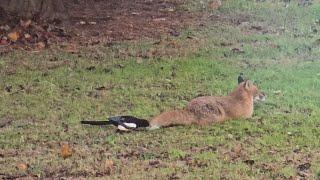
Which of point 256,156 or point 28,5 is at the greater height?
point 28,5

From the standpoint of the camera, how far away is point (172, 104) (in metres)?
7.10

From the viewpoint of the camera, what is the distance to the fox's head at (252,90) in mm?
6855

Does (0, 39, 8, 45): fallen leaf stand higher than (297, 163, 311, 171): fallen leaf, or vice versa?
(0, 39, 8, 45): fallen leaf

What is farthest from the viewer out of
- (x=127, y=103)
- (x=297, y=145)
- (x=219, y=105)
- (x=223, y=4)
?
(x=223, y=4)

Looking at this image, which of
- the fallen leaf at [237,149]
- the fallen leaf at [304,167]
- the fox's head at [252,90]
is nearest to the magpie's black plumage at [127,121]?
the fallen leaf at [237,149]

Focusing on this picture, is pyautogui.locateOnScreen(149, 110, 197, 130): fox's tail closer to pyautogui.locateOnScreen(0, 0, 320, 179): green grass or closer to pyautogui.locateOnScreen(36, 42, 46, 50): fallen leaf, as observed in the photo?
pyautogui.locateOnScreen(0, 0, 320, 179): green grass


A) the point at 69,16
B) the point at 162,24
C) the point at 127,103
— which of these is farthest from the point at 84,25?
the point at 127,103

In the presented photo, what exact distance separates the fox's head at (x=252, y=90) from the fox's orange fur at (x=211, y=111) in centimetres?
2

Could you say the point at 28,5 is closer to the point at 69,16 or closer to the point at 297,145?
the point at 69,16

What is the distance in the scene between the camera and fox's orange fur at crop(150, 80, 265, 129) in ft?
20.9

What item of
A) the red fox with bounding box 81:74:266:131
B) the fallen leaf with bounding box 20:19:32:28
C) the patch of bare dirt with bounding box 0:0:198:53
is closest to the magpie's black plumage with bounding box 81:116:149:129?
the red fox with bounding box 81:74:266:131

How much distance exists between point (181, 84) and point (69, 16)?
3651 mm

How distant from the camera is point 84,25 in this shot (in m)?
10.9

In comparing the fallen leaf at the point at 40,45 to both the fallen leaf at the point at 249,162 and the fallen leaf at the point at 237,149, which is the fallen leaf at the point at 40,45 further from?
the fallen leaf at the point at 249,162
